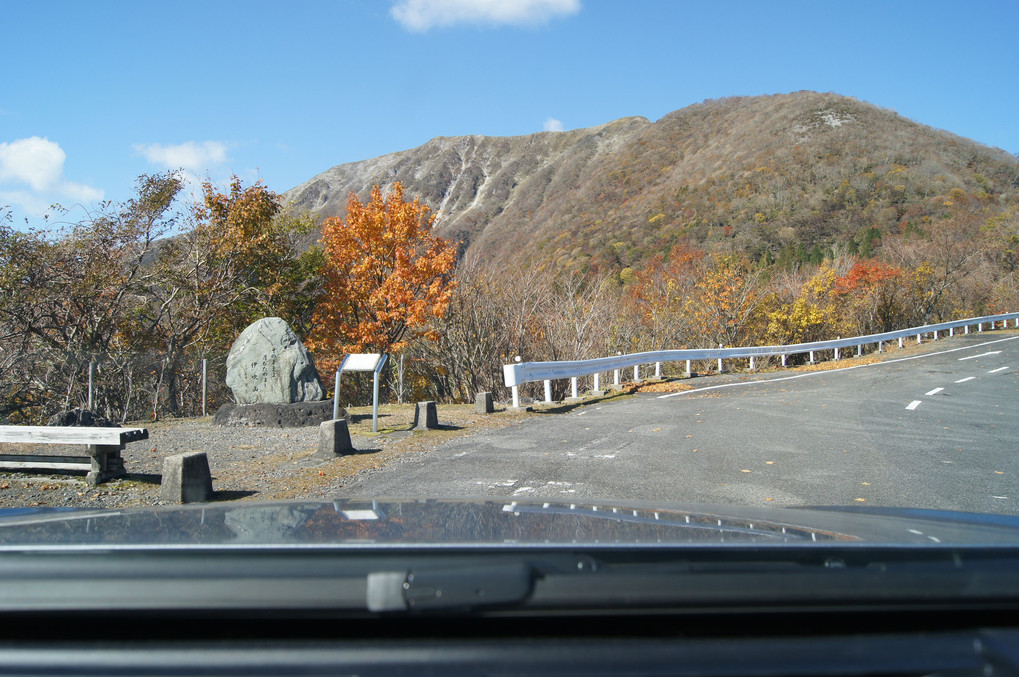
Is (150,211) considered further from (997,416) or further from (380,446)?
(997,416)

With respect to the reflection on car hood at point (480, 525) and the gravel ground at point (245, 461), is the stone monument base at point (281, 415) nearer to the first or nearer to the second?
the gravel ground at point (245, 461)

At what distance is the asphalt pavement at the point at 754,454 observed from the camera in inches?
236

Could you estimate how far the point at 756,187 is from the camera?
2680 inches

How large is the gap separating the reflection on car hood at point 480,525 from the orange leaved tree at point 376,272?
19034 millimetres

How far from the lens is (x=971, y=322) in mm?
31547

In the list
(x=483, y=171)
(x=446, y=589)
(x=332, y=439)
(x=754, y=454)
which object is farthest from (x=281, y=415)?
(x=483, y=171)

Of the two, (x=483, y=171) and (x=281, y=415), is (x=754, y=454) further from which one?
(x=483, y=171)

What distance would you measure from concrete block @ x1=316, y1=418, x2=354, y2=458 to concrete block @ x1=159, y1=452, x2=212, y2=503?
2080mm

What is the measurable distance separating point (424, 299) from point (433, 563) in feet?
64.7

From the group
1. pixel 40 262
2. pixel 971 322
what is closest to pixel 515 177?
pixel 971 322

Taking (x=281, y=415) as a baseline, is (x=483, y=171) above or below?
above

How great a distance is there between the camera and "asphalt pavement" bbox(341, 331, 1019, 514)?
19.6ft

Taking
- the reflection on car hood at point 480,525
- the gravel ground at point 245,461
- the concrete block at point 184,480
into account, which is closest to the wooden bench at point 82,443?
the gravel ground at point 245,461

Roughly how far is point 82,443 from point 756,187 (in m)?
69.9
